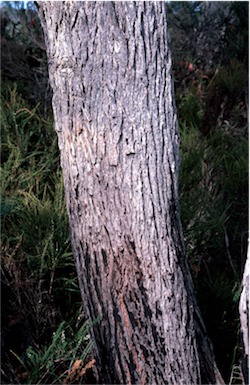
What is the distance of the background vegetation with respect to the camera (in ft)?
8.85

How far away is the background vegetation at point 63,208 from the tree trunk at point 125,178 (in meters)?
0.30

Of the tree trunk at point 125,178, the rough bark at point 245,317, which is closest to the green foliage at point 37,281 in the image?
the tree trunk at point 125,178

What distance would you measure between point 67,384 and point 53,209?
854 millimetres

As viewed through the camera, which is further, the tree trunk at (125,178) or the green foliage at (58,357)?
the green foliage at (58,357)

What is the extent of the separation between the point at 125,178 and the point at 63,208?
3.05 ft

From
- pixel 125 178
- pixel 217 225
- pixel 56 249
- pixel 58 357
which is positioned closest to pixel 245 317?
pixel 125 178

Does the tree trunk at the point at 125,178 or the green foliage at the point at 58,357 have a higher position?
the tree trunk at the point at 125,178

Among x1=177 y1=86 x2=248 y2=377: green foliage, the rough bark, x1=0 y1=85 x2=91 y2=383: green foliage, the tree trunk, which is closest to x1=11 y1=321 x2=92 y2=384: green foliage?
x1=0 y1=85 x2=91 y2=383: green foliage

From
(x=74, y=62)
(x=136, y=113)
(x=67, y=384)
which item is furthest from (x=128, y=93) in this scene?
(x=67, y=384)

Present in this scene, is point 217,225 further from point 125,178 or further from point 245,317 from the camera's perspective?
point 125,178

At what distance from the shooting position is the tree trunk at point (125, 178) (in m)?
2.01

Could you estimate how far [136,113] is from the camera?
2.04 metres

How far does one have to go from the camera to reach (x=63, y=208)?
294 cm

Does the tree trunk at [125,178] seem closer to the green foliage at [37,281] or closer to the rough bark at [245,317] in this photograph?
the rough bark at [245,317]
